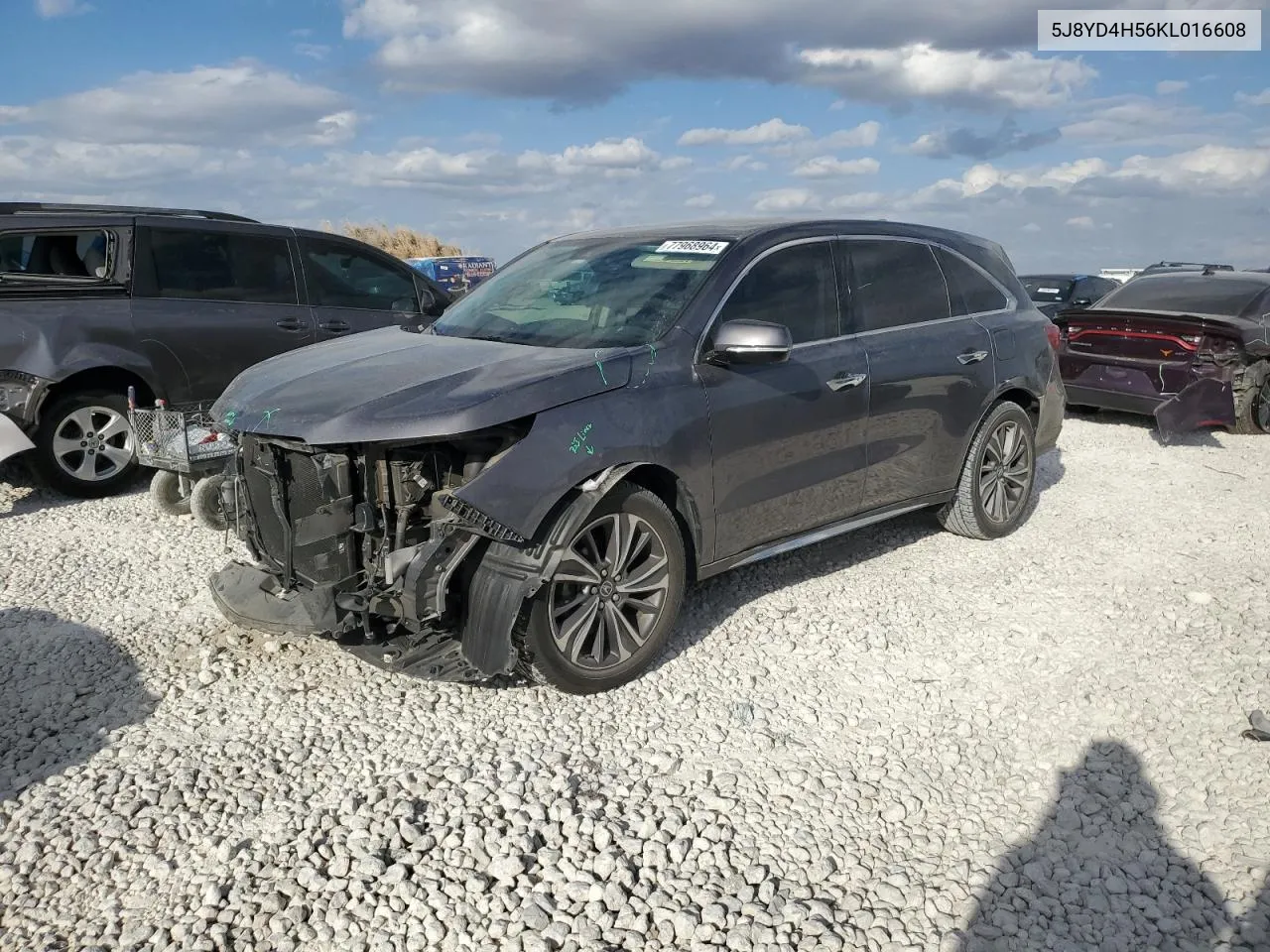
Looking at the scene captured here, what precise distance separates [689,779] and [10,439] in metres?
5.29

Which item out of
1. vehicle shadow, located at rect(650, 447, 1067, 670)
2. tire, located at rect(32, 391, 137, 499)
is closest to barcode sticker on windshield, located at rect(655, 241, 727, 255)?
vehicle shadow, located at rect(650, 447, 1067, 670)

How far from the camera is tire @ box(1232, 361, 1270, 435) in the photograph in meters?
9.46

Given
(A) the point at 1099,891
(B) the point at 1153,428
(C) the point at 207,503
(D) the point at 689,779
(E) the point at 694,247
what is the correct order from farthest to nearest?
(B) the point at 1153,428 → (C) the point at 207,503 → (E) the point at 694,247 → (D) the point at 689,779 → (A) the point at 1099,891

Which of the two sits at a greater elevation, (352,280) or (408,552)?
(352,280)

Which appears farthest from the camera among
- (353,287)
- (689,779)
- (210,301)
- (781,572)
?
(353,287)

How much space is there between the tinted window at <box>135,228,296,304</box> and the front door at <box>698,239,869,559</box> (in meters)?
4.62

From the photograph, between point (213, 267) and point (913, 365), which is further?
point (213, 267)

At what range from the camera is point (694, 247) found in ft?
15.5

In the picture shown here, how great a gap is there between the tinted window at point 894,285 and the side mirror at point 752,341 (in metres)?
1.07

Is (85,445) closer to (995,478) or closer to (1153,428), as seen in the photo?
(995,478)

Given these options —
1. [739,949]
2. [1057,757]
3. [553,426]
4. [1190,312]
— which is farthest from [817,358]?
[1190,312]

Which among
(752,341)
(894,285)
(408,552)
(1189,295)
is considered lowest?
(408,552)

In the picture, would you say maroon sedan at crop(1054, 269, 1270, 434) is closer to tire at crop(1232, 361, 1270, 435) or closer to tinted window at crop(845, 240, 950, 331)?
A: tire at crop(1232, 361, 1270, 435)

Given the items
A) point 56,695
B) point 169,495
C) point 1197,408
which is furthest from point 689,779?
point 1197,408
